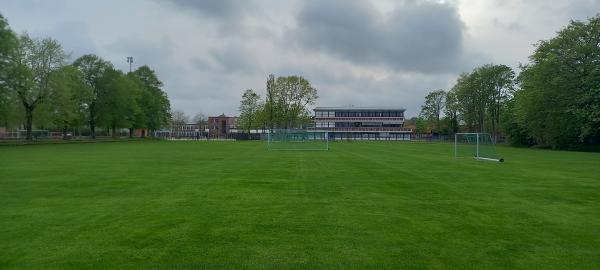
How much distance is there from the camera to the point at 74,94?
212ft

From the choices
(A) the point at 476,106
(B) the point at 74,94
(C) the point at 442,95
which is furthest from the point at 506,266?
(C) the point at 442,95

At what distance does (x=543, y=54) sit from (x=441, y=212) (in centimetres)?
5612

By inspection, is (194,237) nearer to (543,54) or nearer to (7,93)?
(7,93)

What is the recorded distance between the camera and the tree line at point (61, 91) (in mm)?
51062

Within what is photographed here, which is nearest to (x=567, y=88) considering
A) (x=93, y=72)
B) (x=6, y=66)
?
(x=6, y=66)

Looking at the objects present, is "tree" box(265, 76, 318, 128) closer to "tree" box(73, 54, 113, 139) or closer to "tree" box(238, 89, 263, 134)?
"tree" box(238, 89, 263, 134)

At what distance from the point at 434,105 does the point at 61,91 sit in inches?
3696

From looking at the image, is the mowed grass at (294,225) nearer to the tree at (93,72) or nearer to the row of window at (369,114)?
the tree at (93,72)

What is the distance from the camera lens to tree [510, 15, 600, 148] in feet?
165

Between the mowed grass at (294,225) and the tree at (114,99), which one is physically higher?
the tree at (114,99)

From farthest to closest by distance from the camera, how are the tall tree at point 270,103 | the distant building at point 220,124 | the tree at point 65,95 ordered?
the distant building at point 220,124 < the tall tree at point 270,103 < the tree at point 65,95

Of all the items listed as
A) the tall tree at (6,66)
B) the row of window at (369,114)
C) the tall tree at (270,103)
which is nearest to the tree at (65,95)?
the tall tree at (6,66)

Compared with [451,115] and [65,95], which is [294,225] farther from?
[451,115]

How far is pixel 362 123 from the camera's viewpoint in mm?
131500
